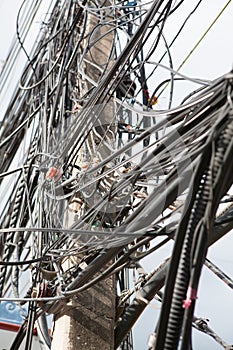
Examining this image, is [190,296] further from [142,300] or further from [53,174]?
[53,174]

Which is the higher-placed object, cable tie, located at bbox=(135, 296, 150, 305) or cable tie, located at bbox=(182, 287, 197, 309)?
cable tie, located at bbox=(182, 287, 197, 309)

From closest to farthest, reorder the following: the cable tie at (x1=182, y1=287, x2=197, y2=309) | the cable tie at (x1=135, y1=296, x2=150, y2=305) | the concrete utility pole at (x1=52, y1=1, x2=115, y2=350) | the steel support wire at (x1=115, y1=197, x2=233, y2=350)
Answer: the cable tie at (x1=182, y1=287, x2=197, y2=309), the steel support wire at (x1=115, y1=197, x2=233, y2=350), the cable tie at (x1=135, y1=296, x2=150, y2=305), the concrete utility pole at (x1=52, y1=1, x2=115, y2=350)

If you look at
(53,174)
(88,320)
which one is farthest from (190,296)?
(53,174)

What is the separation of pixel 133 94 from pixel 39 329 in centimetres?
157

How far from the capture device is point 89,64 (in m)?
4.32

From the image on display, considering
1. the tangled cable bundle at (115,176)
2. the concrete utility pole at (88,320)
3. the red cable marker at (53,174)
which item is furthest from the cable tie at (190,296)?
the red cable marker at (53,174)

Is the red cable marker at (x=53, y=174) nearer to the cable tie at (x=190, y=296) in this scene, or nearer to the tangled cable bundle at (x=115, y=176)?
the tangled cable bundle at (x=115, y=176)

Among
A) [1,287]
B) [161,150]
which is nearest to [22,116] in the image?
[1,287]

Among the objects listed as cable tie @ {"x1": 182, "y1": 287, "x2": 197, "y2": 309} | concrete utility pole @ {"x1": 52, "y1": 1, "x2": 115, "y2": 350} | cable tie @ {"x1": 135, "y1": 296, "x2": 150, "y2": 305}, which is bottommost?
concrete utility pole @ {"x1": 52, "y1": 1, "x2": 115, "y2": 350}

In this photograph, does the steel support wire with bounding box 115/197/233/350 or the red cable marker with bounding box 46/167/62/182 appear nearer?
the steel support wire with bounding box 115/197/233/350

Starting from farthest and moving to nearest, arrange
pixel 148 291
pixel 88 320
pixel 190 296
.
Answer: pixel 88 320, pixel 148 291, pixel 190 296

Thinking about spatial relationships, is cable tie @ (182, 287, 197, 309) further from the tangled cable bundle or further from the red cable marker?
the red cable marker

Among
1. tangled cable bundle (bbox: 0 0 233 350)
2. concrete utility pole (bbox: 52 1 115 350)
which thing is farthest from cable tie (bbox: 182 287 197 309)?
concrete utility pole (bbox: 52 1 115 350)

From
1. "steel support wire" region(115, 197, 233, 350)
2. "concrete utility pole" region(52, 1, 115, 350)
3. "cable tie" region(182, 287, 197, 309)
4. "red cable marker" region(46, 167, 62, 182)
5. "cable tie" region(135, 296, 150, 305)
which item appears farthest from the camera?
"red cable marker" region(46, 167, 62, 182)
